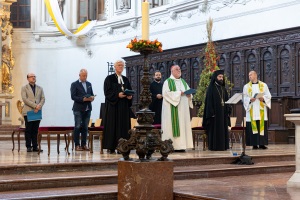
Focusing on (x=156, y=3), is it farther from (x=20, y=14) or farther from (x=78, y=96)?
(x=78, y=96)

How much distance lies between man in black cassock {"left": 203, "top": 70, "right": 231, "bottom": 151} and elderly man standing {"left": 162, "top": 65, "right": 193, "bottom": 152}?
0.73m

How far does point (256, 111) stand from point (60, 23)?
10.8 meters

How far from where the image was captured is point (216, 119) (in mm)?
11750

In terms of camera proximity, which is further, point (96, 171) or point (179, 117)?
point (179, 117)

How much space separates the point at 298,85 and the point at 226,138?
3.51m

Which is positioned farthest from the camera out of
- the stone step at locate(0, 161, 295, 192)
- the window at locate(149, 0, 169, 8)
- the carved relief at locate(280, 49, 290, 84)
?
the window at locate(149, 0, 169, 8)

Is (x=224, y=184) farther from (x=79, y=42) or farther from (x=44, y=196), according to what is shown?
(x=79, y=42)

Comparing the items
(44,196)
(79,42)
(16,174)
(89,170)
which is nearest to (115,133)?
(89,170)

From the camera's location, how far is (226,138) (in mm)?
11812

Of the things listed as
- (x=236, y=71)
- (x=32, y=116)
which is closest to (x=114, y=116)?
(x=32, y=116)

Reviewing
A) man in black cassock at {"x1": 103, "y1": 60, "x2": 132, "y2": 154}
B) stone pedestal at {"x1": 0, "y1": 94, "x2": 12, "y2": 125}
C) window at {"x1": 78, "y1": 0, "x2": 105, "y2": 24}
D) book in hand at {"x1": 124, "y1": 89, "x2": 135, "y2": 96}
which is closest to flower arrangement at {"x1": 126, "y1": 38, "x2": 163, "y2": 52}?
book in hand at {"x1": 124, "y1": 89, "x2": 135, "y2": 96}

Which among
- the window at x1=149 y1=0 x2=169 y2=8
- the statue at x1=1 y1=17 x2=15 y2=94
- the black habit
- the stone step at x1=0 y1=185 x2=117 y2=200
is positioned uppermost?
the window at x1=149 y1=0 x2=169 y2=8

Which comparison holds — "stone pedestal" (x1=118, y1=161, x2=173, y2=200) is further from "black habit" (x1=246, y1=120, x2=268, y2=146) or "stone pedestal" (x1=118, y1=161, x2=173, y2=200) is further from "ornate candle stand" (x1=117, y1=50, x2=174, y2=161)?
"black habit" (x1=246, y1=120, x2=268, y2=146)

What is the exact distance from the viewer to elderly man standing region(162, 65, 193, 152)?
11.0 metres
